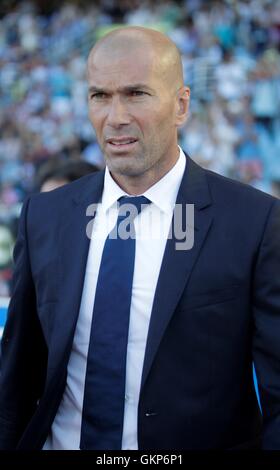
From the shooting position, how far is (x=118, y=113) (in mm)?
1873

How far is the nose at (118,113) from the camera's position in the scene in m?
1.87

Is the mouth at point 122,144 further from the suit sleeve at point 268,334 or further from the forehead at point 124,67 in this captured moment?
the suit sleeve at point 268,334

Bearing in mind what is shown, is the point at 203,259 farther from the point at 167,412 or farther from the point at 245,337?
the point at 167,412

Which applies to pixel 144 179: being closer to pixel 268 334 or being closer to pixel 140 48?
pixel 140 48

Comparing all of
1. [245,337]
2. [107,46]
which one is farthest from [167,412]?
[107,46]

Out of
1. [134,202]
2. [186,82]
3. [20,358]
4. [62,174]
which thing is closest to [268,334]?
[134,202]

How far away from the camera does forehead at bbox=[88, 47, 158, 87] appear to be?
1854mm

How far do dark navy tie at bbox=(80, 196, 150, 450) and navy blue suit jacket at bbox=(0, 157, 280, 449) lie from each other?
0.06 meters

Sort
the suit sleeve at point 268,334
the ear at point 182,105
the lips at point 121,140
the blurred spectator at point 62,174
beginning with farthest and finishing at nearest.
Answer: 1. the blurred spectator at point 62,174
2. the ear at point 182,105
3. the lips at point 121,140
4. the suit sleeve at point 268,334

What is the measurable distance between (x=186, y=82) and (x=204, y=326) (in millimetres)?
7795

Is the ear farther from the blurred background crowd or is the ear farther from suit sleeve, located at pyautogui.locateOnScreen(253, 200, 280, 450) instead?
the blurred background crowd

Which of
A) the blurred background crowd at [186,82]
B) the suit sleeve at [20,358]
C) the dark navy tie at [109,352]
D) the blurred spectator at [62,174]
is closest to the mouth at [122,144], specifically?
the dark navy tie at [109,352]

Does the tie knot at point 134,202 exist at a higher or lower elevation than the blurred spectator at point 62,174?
lower

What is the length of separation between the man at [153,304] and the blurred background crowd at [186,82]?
3252mm
